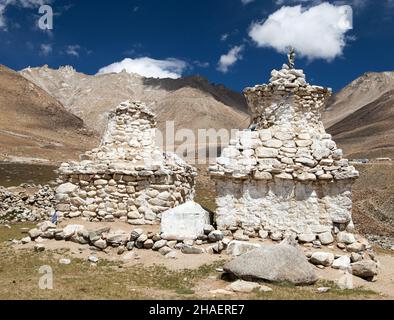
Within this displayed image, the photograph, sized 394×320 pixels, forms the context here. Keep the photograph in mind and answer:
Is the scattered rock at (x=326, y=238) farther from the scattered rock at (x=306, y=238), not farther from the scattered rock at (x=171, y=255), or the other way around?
the scattered rock at (x=171, y=255)

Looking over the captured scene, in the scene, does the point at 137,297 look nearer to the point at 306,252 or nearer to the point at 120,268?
the point at 120,268

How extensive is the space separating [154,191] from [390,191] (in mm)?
39091

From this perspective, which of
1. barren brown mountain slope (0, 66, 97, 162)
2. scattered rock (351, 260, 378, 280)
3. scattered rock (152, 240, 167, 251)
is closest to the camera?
scattered rock (351, 260, 378, 280)

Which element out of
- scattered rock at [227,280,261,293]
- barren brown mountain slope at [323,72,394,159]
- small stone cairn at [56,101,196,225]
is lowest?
scattered rock at [227,280,261,293]

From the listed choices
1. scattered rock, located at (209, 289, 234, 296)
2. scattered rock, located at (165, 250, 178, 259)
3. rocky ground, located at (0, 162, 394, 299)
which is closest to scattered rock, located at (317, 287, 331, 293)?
rocky ground, located at (0, 162, 394, 299)

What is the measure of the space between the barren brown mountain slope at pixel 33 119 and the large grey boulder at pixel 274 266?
8288 centimetres

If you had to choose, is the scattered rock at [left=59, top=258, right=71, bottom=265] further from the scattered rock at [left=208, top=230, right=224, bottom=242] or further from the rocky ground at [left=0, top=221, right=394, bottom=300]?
the scattered rock at [left=208, top=230, right=224, bottom=242]

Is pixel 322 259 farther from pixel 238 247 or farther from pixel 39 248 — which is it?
pixel 39 248

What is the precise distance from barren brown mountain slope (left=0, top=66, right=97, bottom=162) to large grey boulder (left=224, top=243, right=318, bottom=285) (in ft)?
272

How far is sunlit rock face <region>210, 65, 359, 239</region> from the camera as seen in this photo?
1325cm

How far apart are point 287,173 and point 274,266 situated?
4016 mm

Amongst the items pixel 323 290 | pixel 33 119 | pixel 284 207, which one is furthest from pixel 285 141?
pixel 33 119

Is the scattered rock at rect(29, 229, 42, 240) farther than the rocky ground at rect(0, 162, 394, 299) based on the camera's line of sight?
Yes

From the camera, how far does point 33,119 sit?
12231 cm
